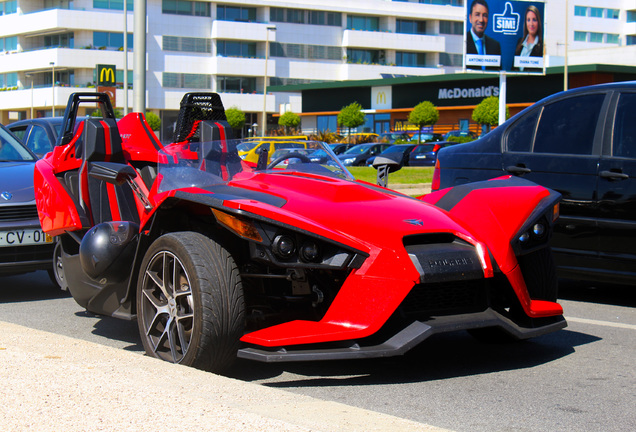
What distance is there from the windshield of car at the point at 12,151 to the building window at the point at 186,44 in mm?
68485

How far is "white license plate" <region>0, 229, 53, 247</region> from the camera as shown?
24.5 ft

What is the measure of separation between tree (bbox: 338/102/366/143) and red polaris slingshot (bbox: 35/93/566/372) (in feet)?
198

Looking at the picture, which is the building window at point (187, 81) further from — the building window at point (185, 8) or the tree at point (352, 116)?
the tree at point (352, 116)

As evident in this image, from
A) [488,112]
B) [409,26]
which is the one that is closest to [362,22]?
[409,26]

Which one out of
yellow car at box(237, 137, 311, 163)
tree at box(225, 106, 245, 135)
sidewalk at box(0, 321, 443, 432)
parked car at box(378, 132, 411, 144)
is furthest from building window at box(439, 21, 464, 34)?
sidewalk at box(0, 321, 443, 432)

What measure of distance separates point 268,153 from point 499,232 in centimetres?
165

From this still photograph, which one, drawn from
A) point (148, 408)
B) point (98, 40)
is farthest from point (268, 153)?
point (98, 40)

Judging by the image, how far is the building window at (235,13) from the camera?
7831 centimetres

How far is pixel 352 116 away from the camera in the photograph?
6562 centimetres

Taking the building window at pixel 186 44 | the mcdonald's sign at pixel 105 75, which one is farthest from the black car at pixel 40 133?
the building window at pixel 186 44

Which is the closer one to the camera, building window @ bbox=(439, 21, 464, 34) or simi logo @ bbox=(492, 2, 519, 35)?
simi logo @ bbox=(492, 2, 519, 35)

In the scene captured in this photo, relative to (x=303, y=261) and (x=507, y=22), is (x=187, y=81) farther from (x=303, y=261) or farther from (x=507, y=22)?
(x=303, y=261)

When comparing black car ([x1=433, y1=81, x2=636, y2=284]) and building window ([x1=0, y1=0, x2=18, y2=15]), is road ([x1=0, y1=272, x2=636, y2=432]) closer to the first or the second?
black car ([x1=433, y1=81, x2=636, y2=284])

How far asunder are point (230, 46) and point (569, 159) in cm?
7341
